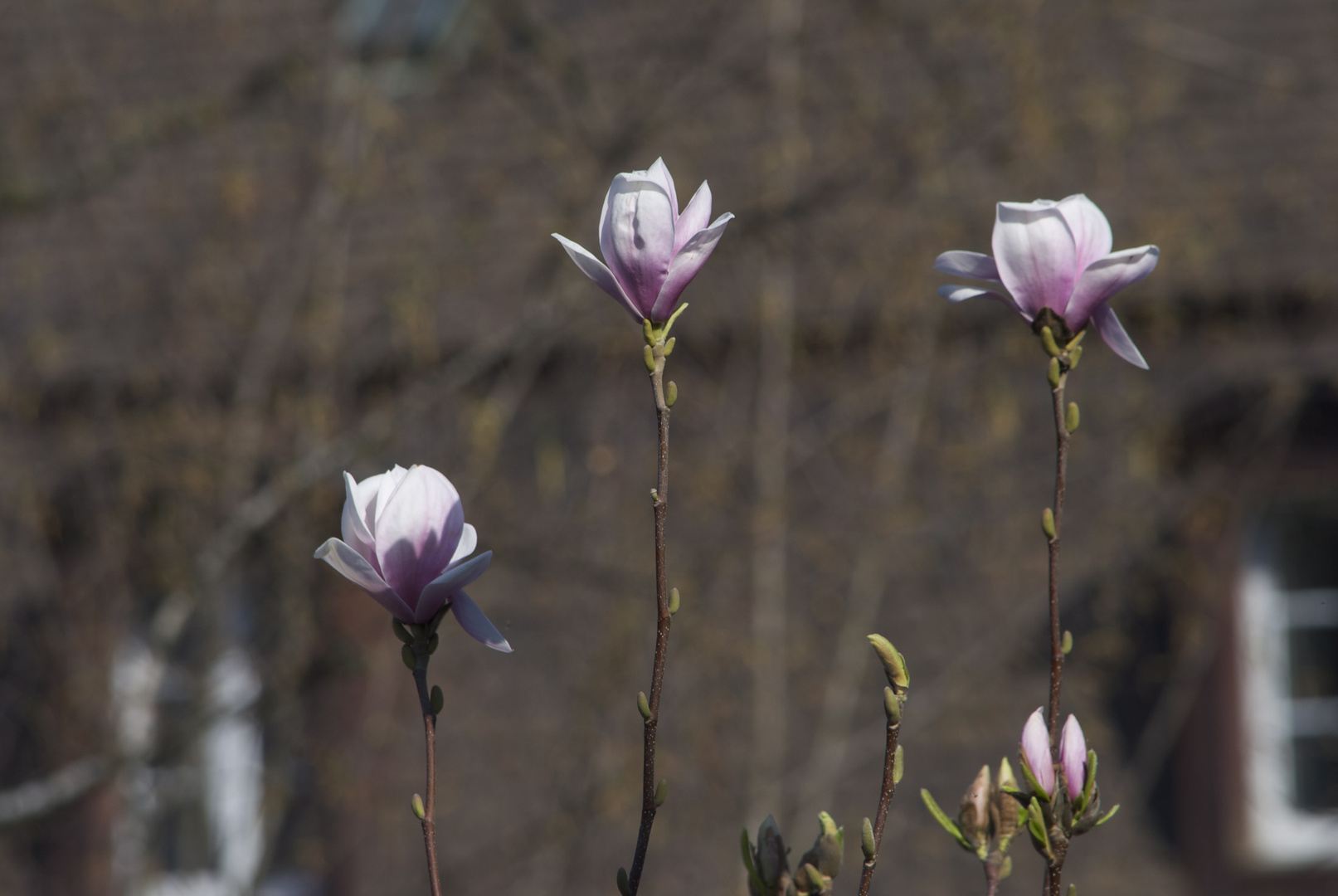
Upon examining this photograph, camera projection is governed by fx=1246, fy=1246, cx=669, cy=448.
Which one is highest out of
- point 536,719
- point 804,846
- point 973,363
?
point 973,363

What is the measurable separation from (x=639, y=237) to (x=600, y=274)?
35 millimetres

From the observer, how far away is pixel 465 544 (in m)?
0.91

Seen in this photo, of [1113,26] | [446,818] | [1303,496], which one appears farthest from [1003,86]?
[446,818]

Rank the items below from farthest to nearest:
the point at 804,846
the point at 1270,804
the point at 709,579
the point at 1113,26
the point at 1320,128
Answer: the point at 1113,26, the point at 1320,128, the point at 1270,804, the point at 709,579, the point at 804,846

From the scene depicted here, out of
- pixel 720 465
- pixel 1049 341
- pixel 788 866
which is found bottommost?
pixel 788 866

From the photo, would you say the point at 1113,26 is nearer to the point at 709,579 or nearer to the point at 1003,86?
Answer: the point at 1003,86

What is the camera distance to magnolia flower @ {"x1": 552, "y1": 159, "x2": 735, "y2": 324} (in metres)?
0.82

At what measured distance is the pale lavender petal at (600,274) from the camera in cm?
82

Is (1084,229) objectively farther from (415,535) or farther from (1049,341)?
(415,535)

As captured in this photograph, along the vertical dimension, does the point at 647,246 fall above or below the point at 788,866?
above

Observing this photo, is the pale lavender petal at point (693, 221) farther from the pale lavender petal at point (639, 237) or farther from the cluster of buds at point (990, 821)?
the cluster of buds at point (990, 821)

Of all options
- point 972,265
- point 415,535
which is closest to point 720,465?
point 972,265

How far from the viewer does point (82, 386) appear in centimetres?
475

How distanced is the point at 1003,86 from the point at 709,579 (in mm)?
2069
